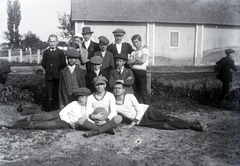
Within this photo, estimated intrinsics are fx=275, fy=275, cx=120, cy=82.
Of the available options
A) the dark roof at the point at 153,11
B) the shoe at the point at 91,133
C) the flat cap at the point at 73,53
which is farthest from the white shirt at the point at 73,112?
the dark roof at the point at 153,11

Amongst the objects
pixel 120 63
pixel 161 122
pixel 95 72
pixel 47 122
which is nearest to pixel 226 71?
pixel 161 122

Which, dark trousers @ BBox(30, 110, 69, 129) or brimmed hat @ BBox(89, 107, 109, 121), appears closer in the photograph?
brimmed hat @ BBox(89, 107, 109, 121)

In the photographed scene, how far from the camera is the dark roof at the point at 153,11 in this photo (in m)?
17.5

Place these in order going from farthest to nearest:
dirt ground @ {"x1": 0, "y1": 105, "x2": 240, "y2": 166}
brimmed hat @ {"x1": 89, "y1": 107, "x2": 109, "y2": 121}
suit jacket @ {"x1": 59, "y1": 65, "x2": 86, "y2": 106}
Result: 1. suit jacket @ {"x1": 59, "y1": 65, "x2": 86, "y2": 106}
2. brimmed hat @ {"x1": 89, "y1": 107, "x2": 109, "y2": 121}
3. dirt ground @ {"x1": 0, "y1": 105, "x2": 240, "y2": 166}

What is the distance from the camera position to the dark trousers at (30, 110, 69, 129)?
16.7 ft

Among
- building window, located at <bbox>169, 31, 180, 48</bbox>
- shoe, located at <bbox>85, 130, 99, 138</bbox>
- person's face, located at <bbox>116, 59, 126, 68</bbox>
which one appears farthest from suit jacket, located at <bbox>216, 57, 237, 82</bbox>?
building window, located at <bbox>169, 31, 180, 48</bbox>

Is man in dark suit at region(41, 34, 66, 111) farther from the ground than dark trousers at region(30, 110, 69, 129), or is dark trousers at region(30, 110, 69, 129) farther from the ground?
man in dark suit at region(41, 34, 66, 111)

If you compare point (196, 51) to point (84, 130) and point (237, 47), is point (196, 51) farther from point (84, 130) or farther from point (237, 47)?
point (84, 130)

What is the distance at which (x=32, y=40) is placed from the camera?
27.2 metres

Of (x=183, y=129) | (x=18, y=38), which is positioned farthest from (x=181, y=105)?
(x=18, y=38)

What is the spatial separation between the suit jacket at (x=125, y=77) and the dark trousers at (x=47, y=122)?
120 cm

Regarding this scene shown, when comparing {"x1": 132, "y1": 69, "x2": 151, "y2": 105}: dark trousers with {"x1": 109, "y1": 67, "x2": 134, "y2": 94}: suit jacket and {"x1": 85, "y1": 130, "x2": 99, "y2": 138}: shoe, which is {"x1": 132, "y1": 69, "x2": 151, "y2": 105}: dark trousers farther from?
{"x1": 85, "y1": 130, "x2": 99, "y2": 138}: shoe

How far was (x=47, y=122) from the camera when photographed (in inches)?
202

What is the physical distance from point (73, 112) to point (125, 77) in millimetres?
1250
